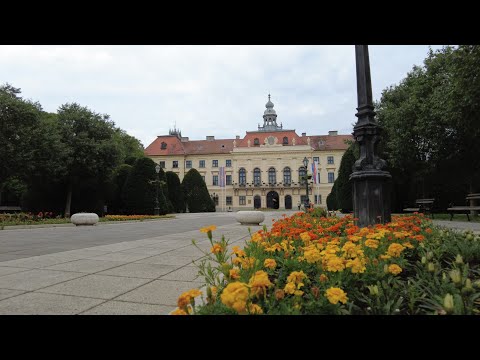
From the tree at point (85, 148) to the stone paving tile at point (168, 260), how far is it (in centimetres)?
2194

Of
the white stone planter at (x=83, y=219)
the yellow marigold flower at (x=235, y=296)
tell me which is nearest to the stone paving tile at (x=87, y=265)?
the yellow marigold flower at (x=235, y=296)

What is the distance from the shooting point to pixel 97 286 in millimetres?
3439

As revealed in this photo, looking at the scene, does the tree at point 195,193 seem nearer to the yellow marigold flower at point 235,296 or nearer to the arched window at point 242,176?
the arched window at point 242,176

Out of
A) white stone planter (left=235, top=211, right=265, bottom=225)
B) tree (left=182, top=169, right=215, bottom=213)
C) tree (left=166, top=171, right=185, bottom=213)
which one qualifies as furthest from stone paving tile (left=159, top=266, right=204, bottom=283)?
tree (left=182, top=169, right=215, bottom=213)

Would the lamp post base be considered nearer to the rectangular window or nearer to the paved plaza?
the paved plaza

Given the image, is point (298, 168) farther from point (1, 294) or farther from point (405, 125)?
point (1, 294)

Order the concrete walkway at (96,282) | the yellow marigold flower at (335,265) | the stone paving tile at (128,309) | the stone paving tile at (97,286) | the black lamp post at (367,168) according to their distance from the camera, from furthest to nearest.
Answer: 1. the black lamp post at (367,168)
2. the stone paving tile at (97,286)
3. the concrete walkway at (96,282)
4. the stone paving tile at (128,309)
5. the yellow marigold flower at (335,265)

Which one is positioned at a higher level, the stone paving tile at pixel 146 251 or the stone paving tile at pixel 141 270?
the stone paving tile at pixel 146 251

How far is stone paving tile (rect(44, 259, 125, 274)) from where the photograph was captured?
4.36 meters

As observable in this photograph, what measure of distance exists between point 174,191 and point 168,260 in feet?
107

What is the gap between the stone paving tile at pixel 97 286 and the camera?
124 inches

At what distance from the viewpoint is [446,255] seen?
11.1ft
